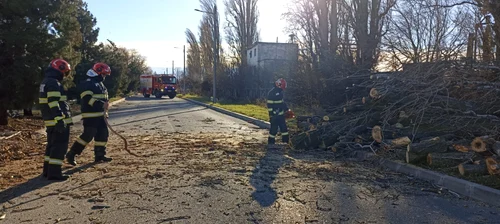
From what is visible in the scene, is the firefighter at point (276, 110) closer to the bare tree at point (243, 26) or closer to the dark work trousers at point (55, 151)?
the dark work trousers at point (55, 151)

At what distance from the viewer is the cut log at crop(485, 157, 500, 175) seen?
625cm

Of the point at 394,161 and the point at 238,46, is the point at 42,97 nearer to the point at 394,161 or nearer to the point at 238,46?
the point at 394,161

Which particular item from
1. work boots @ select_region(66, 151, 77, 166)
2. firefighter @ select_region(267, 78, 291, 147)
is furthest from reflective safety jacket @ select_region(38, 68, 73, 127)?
→ firefighter @ select_region(267, 78, 291, 147)

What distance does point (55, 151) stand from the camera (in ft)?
21.5

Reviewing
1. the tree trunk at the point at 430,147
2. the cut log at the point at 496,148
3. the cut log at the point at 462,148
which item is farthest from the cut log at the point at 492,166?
the tree trunk at the point at 430,147

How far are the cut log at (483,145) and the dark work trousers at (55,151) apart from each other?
6504mm

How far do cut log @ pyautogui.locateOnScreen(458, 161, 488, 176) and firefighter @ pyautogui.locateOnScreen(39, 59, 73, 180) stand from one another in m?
6.29

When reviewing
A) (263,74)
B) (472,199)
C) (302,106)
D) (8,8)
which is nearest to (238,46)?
(263,74)

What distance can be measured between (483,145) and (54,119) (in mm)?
6684

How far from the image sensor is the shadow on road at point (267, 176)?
5693 millimetres

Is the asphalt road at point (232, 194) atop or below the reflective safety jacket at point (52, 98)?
below

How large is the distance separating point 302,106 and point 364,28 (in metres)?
4.47

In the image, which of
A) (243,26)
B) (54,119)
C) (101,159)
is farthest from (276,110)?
(243,26)

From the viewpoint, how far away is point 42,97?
6.57m
